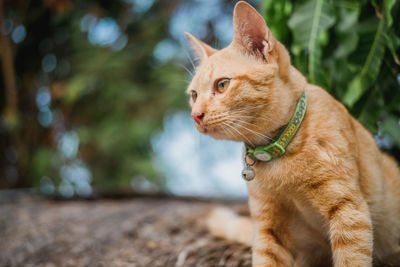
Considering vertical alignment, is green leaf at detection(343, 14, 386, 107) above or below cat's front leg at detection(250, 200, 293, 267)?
above

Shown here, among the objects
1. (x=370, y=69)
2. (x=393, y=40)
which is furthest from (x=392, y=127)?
(x=393, y=40)

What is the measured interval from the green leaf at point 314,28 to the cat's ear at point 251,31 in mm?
496

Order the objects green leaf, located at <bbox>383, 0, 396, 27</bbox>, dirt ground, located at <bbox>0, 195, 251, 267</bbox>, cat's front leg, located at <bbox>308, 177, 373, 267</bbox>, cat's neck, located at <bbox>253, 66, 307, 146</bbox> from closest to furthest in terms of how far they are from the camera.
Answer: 1. cat's front leg, located at <bbox>308, 177, 373, 267</bbox>
2. cat's neck, located at <bbox>253, 66, 307, 146</bbox>
3. green leaf, located at <bbox>383, 0, 396, 27</bbox>
4. dirt ground, located at <bbox>0, 195, 251, 267</bbox>

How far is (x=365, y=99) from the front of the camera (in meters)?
1.69

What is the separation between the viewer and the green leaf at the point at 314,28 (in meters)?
1.62

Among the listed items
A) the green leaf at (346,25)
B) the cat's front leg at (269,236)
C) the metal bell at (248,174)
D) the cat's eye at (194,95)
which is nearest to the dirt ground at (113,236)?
the cat's front leg at (269,236)

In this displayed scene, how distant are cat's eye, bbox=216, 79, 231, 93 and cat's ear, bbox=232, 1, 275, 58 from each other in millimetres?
146

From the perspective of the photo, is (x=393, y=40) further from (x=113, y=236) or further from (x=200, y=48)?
(x=113, y=236)

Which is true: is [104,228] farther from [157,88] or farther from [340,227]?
[157,88]

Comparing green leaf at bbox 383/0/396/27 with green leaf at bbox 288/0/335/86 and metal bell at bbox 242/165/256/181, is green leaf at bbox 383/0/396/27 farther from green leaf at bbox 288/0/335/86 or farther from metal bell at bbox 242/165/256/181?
metal bell at bbox 242/165/256/181

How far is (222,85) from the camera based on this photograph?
4.03 feet

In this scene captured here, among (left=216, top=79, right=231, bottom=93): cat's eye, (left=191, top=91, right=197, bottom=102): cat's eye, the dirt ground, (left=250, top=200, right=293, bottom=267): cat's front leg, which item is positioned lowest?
the dirt ground

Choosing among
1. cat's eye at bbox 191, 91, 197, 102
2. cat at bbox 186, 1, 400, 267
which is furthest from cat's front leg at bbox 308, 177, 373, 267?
cat's eye at bbox 191, 91, 197, 102

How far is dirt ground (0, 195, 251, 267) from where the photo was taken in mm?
1698
